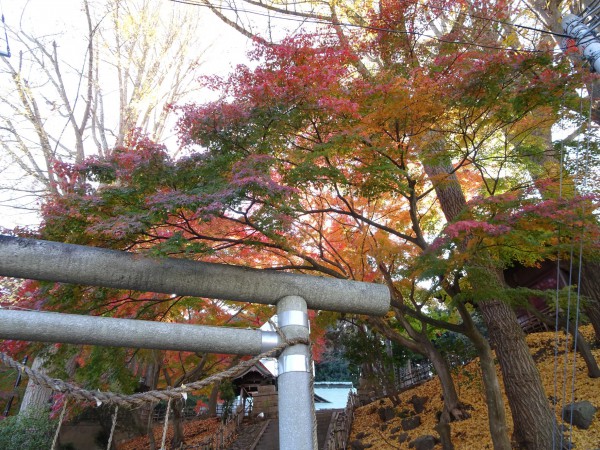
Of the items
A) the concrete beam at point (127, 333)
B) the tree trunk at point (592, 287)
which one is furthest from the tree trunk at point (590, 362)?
the concrete beam at point (127, 333)

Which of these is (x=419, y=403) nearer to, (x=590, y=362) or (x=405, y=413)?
(x=405, y=413)

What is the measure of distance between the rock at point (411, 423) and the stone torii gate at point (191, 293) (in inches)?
363

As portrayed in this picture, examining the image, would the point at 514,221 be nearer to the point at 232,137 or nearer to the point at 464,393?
the point at 232,137

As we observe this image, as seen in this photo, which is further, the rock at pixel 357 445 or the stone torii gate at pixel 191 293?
the rock at pixel 357 445

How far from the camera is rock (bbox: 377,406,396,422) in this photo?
13.9 m

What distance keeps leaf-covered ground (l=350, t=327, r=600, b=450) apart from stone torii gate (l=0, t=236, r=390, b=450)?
5393 mm

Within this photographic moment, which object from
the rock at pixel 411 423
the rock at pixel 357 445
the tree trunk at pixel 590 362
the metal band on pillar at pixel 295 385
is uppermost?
the tree trunk at pixel 590 362

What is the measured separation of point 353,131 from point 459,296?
3.17m

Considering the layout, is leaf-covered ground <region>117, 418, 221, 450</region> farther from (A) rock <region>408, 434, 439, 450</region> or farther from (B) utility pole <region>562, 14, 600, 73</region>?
(B) utility pole <region>562, 14, 600, 73</region>

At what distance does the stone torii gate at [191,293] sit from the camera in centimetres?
360

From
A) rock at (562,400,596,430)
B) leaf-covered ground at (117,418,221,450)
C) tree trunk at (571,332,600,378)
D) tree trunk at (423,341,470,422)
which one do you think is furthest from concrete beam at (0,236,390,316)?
leaf-covered ground at (117,418,221,450)

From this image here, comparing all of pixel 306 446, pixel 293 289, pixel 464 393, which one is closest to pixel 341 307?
pixel 293 289

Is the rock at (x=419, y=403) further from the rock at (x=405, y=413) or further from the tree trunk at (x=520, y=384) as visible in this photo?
the tree trunk at (x=520, y=384)

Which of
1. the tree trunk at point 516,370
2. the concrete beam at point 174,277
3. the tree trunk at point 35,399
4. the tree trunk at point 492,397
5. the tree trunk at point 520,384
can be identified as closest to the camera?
the concrete beam at point 174,277
